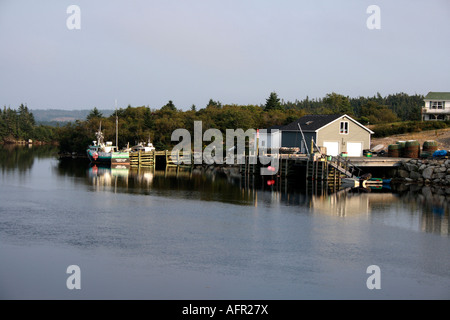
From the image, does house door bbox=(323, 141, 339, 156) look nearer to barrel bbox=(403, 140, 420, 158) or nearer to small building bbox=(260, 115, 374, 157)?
small building bbox=(260, 115, 374, 157)

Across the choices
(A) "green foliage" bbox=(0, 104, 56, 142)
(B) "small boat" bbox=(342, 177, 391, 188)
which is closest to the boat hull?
(B) "small boat" bbox=(342, 177, 391, 188)

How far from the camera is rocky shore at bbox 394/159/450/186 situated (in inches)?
1892

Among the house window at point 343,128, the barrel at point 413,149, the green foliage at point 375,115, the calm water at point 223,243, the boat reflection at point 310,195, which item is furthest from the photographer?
the green foliage at point 375,115

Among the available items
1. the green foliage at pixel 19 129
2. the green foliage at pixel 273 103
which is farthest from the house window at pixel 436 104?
the green foliage at pixel 19 129

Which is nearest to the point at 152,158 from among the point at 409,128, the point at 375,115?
the point at 409,128

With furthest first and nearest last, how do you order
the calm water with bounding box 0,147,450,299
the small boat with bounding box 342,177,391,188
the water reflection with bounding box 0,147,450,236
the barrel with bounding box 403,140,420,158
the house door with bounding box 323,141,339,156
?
the house door with bounding box 323,141,339,156
the barrel with bounding box 403,140,420,158
the small boat with bounding box 342,177,391,188
the water reflection with bounding box 0,147,450,236
the calm water with bounding box 0,147,450,299

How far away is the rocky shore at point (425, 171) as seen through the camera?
48056 millimetres

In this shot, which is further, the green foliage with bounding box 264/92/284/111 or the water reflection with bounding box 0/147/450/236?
the green foliage with bounding box 264/92/284/111

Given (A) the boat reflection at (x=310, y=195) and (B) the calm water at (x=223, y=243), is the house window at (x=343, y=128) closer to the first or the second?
(A) the boat reflection at (x=310, y=195)

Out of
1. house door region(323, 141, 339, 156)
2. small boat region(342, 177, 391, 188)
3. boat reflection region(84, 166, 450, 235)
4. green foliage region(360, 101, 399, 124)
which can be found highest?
green foliage region(360, 101, 399, 124)

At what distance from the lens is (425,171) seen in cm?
4903

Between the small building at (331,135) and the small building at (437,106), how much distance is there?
1096 inches

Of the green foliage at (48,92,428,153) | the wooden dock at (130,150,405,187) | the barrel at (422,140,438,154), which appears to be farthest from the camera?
the green foliage at (48,92,428,153)

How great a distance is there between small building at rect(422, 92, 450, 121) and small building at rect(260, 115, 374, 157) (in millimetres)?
27837
